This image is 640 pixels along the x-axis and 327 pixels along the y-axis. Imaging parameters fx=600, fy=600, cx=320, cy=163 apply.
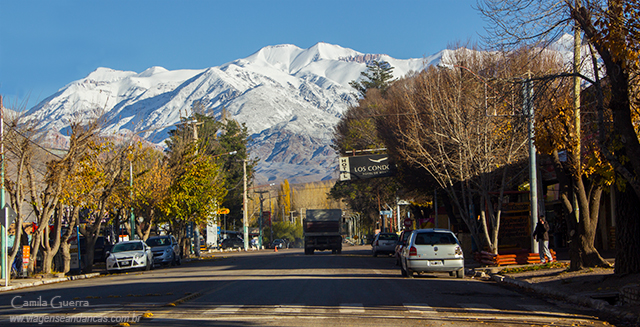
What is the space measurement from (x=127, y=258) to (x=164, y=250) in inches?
215

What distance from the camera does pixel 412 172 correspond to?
112ft

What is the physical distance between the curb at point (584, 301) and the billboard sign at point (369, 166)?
1838cm

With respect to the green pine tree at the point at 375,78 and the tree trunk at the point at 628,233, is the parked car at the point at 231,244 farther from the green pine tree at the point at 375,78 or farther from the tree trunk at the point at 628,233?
the tree trunk at the point at 628,233

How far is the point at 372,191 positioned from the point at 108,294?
4408 centimetres

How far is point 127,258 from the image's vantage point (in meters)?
26.9

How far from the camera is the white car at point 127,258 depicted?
88.1 ft

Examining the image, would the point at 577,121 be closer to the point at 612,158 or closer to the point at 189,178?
the point at 612,158

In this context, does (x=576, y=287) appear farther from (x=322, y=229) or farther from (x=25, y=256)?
(x=322, y=229)

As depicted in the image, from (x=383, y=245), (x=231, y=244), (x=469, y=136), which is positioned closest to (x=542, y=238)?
(x=469, y=136)

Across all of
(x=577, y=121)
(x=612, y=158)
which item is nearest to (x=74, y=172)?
(x=577, y=121)

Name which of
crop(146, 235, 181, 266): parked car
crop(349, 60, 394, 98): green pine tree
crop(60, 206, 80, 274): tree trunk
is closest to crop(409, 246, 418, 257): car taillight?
crop(60, 206, 80, 274): tree trunk

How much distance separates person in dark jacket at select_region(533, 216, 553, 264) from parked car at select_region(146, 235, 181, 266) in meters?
19.2

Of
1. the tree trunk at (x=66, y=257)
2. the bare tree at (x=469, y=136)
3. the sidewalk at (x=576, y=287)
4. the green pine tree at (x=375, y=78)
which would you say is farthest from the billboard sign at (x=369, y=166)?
the green pine tree at (x=375, y=78)

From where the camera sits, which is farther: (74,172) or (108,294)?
(74,172)
